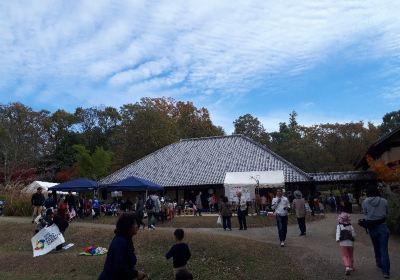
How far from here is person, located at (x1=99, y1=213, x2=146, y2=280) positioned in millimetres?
4898

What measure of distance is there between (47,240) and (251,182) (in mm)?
16738

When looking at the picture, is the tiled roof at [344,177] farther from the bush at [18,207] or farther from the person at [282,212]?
the person at [282,212]

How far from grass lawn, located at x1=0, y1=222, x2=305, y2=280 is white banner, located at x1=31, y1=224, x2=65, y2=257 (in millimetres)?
368

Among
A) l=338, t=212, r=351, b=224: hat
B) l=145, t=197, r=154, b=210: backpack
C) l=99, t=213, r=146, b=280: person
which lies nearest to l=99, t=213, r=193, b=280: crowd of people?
l=99, t=213, r=146, b=280: person

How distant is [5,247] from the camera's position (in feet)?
52.5

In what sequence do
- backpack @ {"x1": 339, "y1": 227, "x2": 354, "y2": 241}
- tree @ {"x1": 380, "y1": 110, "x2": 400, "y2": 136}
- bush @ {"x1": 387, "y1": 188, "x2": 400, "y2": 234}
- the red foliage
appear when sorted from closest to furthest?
1. backpack @ {"x1": 339, "y1": 227, "x2": 354, "y2": 241}
2. bush @ {"x1": 387, "y1": 188, "x2": 400, "y2": 234}
3. the red foliage
4. tree @ {"x1": 380, "y1": 110, "x2": 400, "y2": 136}

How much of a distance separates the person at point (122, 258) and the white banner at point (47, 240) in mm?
9847

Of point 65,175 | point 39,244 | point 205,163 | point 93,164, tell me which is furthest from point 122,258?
point 65,175

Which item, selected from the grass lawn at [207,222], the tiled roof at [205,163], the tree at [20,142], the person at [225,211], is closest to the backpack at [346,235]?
the person at [225,211]

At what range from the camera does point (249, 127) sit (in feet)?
205

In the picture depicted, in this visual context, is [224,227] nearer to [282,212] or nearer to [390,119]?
[282,212]

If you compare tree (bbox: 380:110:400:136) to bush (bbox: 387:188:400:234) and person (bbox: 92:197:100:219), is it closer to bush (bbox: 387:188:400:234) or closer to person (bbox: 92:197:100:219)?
person (bbox: 92:197:100:219)

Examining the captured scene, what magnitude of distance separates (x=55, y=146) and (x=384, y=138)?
37.5 m

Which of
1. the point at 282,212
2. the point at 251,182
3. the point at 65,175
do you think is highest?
the point at 65,175
